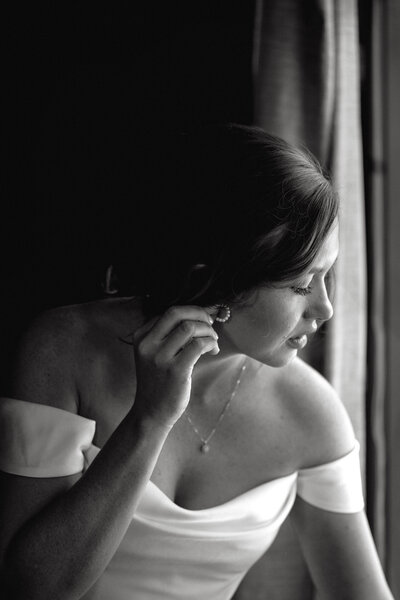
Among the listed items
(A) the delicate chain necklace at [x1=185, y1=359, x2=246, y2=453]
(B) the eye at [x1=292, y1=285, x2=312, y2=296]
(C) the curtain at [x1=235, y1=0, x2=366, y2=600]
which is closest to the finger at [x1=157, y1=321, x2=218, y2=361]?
(B) the eye at [x1=292, y1=285, x2=312, y2=296]

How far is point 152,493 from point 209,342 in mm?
249

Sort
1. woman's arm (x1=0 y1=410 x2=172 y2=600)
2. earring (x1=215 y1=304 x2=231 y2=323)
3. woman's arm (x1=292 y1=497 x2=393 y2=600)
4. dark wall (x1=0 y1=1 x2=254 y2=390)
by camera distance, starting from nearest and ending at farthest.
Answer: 1. woman's arm (x1=0 y1=410 x2=172 y2=600)
2. earring (x1=215 y1=304 x2=231 y2=323)
3. woman's arm (x1=292 y1=497 x2=393 y2=600)
4. dark wall (x1=0 y1=1 x2=254 y2=390)

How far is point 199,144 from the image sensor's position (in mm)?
793

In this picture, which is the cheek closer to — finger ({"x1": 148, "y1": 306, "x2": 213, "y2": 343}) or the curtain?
finger ({"x1": 148, "y1": 306, "x2": 213, "y2": 343})

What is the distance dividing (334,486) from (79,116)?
2.62 feet

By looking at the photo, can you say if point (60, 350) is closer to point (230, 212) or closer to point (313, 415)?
point (230, 212)

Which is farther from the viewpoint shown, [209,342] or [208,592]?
[208,592]

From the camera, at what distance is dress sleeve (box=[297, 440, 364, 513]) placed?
94 centimetres

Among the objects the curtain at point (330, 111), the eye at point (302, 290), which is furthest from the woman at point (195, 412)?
the curtain at point (330, 111)

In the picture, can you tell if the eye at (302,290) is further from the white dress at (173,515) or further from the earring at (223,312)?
the white dress at (173,515)

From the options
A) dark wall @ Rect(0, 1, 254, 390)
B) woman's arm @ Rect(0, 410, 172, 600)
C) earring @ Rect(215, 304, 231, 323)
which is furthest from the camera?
dark wall @ Rect(0, 1, 254, 390)

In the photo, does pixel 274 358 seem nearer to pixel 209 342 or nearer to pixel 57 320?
pixel 209 342

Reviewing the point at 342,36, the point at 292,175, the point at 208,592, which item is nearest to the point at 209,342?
the point at 292,175

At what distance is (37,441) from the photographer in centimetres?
77
